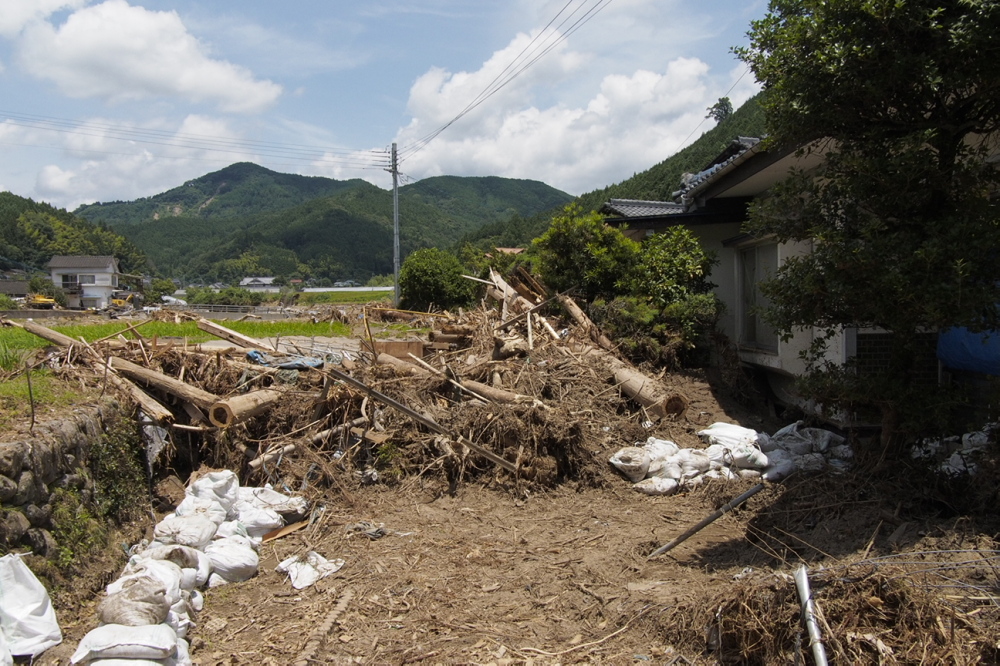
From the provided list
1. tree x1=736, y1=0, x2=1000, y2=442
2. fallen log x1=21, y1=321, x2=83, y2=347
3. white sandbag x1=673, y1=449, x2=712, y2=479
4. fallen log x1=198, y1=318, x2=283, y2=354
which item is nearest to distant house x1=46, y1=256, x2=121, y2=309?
fallen log x1=21, y1=321, x2=83, y2=347

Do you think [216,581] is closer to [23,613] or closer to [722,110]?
[23,613]

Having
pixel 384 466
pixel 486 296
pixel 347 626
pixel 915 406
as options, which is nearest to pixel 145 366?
pixel 384 466

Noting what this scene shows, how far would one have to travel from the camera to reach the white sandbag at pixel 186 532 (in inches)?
223

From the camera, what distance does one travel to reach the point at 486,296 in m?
14.0

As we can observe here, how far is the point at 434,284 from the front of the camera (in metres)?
29.1

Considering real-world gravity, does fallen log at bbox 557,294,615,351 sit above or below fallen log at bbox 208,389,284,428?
above

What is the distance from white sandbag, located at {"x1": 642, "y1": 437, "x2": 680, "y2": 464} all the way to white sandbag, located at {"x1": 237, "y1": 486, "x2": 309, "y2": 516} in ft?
12.6

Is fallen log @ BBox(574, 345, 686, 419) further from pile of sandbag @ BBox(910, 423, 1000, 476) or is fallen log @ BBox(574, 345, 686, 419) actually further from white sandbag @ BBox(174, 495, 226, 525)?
white sandbag @ BBox(174, 495, 226, 525)

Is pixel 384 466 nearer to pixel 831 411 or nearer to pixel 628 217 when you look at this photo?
pixel 831 411

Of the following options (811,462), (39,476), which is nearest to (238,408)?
(39,476)

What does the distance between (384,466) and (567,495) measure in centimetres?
214

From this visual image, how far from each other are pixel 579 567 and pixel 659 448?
109 inches

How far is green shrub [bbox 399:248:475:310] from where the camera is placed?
29188mm

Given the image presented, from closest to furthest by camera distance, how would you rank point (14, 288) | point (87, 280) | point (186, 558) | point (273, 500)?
point (186, 558) < point (273, 500) < point (14, 288) < point (87, 280)
